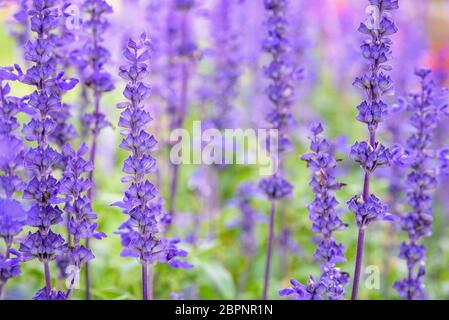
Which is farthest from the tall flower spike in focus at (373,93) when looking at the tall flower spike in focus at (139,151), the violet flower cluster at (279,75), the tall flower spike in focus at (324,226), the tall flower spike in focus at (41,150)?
the tall flower spike in focus at (41,150)

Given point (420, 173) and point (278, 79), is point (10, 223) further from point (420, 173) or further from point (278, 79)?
point (420, 173)

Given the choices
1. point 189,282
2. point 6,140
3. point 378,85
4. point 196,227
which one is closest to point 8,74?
point 6,140

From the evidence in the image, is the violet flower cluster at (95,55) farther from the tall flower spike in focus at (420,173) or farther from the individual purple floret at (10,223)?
the tall flower spike in focus at (420,173)

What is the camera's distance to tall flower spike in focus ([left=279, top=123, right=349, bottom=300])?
2.46m

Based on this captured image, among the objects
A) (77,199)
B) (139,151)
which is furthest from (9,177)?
(139,151)

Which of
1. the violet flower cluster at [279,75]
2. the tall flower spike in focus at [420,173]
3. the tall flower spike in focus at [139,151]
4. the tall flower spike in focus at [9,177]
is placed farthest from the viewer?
the violet flower cluster at [279,75]

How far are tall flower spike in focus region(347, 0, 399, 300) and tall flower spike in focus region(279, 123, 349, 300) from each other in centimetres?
11

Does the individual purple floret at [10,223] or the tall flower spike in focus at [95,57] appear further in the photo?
the tall flower spike in focus at [95,57]

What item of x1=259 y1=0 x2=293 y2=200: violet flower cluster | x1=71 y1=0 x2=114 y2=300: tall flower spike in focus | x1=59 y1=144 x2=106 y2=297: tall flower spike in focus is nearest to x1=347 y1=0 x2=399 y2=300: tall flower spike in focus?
x1=259 y1=0 x2=293 y2=200: violet flower cluster

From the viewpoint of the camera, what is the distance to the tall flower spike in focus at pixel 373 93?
237 centimetres

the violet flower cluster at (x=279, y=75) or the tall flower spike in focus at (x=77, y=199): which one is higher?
the violet flower cluster at (x=279, y=75)

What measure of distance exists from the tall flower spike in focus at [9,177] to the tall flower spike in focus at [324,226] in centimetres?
97

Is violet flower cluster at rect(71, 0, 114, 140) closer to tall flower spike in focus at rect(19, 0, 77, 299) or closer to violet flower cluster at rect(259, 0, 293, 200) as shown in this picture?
tall flower spike in focus at rect(19, 0, 77, 299)

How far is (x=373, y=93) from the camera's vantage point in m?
2.40
